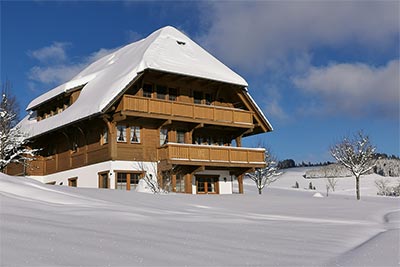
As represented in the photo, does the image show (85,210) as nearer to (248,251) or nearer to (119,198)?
(248,251)

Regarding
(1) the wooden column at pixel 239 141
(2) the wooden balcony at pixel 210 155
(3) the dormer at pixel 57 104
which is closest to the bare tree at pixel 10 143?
(3) the dormer at pixel 57 104

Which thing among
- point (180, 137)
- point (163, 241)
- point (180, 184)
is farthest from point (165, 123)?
point (163, 241)

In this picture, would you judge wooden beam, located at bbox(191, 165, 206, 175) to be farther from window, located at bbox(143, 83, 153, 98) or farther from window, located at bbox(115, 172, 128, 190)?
window, located at bbox(143, 83, 153, 98)

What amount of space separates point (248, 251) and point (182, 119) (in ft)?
58.1

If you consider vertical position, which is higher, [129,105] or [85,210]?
→ [129,105]

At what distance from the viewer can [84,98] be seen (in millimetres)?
25219

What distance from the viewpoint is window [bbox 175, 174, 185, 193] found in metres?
25.0

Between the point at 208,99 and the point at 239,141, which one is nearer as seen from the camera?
the point at 208,99

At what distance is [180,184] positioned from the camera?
2516 cm

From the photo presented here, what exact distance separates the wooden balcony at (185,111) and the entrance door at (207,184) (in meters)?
3.31

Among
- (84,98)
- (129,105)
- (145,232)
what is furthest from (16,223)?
(84,98)

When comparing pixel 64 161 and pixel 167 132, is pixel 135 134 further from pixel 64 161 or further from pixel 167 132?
pixel 64 161

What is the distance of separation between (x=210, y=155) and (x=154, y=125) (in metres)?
3.24

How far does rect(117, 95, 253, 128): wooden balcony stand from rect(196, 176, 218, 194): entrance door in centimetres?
331
